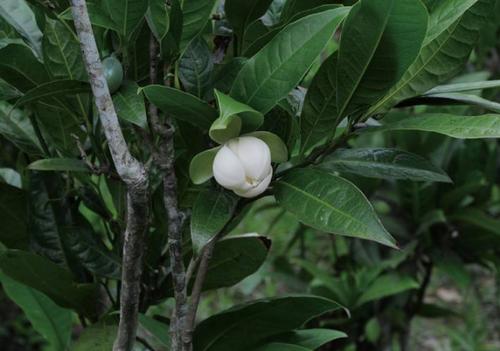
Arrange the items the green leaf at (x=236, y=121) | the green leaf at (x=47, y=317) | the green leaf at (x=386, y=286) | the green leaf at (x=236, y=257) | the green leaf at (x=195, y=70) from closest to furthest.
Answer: the green leaf at (x=236, y=121)
the green leaf at (x=195, y=70)
the green leaf at (x=236, y=257)
the green leaf at (x=47, y=317)
the green leaf at (x=386, y=286)

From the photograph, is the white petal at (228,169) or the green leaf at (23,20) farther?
the green leaf at (23,20)

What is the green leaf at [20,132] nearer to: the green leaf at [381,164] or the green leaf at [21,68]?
the green leaf at [21,68]

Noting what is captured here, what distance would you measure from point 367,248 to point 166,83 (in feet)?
2.56

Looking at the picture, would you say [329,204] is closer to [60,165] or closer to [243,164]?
[243,164]

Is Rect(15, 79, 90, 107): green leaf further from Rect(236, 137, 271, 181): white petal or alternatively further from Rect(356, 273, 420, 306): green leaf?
Rect(356, 273, 420, 306): green leaf

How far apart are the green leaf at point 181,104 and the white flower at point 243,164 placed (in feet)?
0.09

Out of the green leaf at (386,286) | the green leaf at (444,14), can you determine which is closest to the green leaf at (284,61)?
the green leaf at (444,14)

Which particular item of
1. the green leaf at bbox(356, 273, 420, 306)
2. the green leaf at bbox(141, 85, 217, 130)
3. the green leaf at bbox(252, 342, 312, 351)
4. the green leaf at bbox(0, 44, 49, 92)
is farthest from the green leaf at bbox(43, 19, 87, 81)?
the green leaf at bbox(356, 273, 420, 306)

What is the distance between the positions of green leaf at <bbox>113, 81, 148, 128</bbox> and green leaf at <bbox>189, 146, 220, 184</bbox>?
6 cm

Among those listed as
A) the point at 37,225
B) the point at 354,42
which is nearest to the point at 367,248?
the point at 37,225

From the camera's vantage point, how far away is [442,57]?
2.37ft

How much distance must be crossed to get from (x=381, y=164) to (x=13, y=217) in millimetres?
429

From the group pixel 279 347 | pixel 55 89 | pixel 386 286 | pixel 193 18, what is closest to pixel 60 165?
pixel 55 89

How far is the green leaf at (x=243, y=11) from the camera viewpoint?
2.37ft
